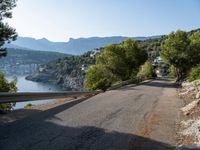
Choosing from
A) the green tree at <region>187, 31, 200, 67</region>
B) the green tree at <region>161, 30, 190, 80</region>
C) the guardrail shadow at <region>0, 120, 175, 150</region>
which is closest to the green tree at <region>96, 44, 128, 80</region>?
the green tree at <region>161, 30, 190, 80</region>

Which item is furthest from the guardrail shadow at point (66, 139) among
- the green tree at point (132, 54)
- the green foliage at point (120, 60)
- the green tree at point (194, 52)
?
the green tree at point (132, 54)

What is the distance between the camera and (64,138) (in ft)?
31.4

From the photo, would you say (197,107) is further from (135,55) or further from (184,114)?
(135,55)

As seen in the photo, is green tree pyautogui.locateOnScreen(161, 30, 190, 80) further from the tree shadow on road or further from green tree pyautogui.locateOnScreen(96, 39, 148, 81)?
the tree shadow on road

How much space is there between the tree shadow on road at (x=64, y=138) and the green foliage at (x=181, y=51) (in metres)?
78.8

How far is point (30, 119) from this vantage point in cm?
1241

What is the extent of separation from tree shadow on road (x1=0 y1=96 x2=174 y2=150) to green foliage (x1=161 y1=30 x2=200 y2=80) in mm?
78831

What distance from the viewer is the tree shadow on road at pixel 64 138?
344 inches

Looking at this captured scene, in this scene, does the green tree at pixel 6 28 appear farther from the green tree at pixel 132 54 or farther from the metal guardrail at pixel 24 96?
the green tree at pixel 132 54

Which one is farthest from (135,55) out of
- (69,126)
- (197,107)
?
(69,126)

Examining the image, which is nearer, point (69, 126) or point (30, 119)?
point (69, 126)

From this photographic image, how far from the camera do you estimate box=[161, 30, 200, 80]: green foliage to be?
288 feet

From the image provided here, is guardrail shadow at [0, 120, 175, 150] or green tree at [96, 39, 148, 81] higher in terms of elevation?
guardrail shadow at [0, 120, 175, 150]

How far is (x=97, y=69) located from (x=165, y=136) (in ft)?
248
